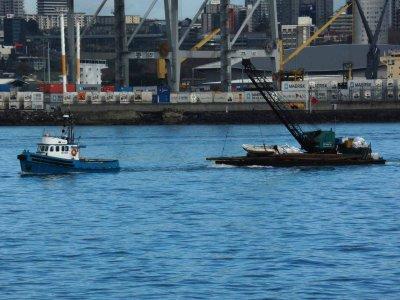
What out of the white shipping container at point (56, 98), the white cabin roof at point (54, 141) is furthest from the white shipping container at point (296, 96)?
the white cabin roof at point (54, 141)

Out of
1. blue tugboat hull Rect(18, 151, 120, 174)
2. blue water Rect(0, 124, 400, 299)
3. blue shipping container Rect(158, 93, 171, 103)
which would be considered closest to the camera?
blue water Rect(0, 124, 400, 299)

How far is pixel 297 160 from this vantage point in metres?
70.6

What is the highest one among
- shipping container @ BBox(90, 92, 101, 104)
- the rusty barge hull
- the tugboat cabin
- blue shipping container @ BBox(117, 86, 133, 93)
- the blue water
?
blue shipping container @ BBox(117, 86, 133, 93)

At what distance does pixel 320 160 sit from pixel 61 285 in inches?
1483

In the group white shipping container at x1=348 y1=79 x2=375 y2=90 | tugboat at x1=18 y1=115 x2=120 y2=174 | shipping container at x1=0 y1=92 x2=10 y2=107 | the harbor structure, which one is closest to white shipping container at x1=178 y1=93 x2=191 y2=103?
white shipping container at x1=348 y1=79 x2=375 y2=90

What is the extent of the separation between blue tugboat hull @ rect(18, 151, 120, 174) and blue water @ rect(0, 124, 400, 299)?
0.64 m

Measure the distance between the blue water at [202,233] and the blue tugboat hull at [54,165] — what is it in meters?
Result: 0.64

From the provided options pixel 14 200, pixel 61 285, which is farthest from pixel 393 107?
pixel 61 285

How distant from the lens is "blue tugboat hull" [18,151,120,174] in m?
66.9

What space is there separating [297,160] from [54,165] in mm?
11653

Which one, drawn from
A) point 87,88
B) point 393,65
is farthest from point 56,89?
point 393,65

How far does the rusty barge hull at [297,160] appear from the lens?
70688mm

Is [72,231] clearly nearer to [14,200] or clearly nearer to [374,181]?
[14,200]

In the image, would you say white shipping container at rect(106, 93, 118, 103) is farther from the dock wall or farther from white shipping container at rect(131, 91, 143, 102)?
the dock wall
